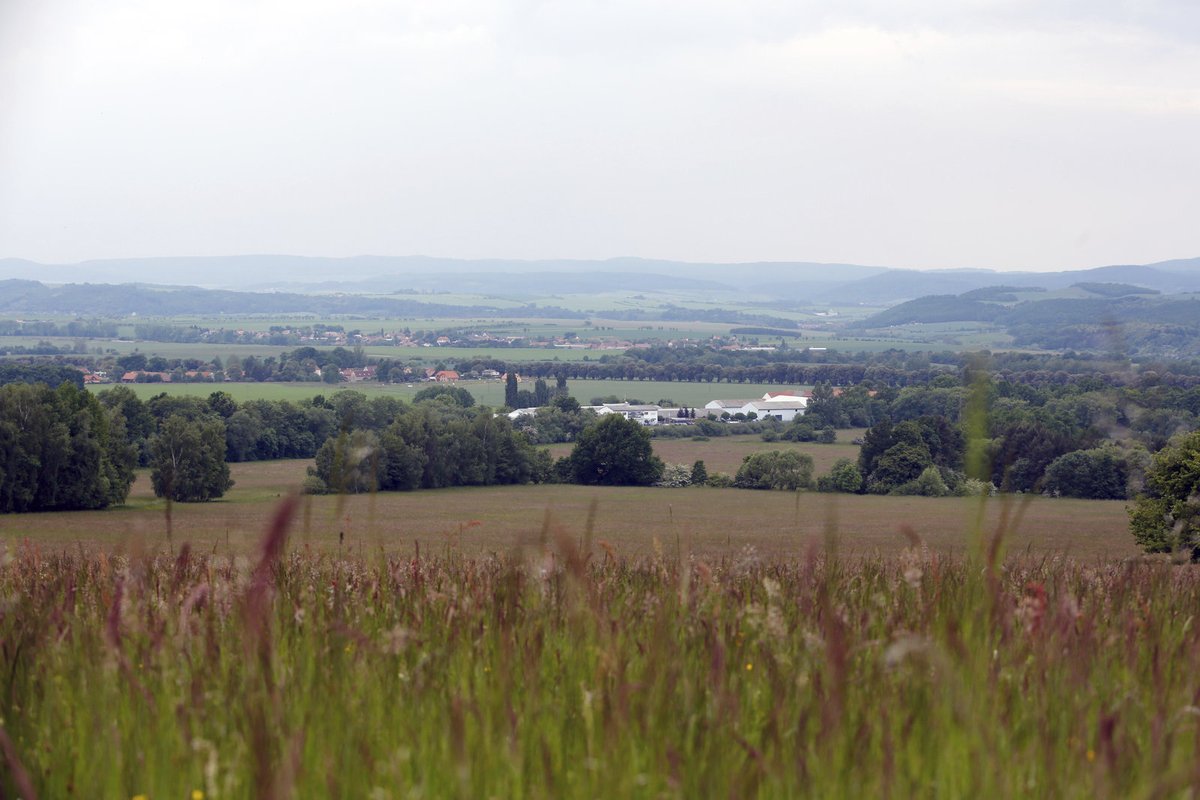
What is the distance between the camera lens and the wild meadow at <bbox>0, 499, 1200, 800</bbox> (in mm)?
2783

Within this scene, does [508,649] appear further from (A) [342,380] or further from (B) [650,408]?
(A) [342,380]

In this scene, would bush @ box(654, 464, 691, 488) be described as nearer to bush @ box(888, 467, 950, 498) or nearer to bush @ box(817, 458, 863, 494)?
bush @ box(817, 458, 863, 494)

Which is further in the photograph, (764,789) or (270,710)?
(270,710)

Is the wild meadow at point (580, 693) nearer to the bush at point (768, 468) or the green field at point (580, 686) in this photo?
the green field at point (580, 686)

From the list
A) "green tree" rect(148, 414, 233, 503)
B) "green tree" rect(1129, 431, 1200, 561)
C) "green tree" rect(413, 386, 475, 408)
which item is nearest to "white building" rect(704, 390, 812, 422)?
"green tree" rect(413, 386, 475, 408)

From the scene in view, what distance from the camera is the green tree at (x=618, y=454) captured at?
88.2m

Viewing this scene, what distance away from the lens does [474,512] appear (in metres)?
63.3

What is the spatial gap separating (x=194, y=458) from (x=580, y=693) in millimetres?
71443

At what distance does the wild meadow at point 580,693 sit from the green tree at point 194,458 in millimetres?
64794

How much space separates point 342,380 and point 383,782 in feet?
504

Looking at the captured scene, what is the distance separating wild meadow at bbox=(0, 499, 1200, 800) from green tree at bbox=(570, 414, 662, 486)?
8329 cm

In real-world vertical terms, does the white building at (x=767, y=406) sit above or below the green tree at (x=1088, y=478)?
below

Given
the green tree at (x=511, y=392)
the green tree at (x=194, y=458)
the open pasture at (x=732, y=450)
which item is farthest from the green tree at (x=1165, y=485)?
the green tree at (x=511, y=392)

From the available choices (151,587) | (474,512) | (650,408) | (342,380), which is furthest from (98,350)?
(151,587)
